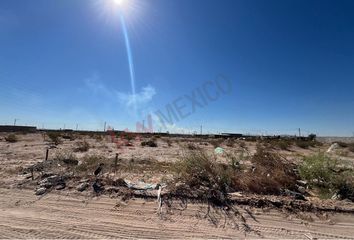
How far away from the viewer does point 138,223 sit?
16.7 feet

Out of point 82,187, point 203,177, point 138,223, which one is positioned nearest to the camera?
point 138,223

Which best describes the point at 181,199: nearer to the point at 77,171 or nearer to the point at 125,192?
the point at 125,192

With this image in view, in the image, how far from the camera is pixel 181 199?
6.27 meters

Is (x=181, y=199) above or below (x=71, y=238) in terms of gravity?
above

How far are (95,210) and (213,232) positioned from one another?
8.89 ft

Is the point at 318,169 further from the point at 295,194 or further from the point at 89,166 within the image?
the point at 89,166

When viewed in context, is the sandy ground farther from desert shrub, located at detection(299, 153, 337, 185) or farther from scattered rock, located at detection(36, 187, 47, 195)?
desert shrub, located at detection(299, 153, 337, 185)

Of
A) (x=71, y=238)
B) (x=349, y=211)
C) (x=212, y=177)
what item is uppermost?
(x=212, y=177)

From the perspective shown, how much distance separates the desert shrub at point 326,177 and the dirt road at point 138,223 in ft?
5.30

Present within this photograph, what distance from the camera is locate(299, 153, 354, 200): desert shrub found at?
6.79m

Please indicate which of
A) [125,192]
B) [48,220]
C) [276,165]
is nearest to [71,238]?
[48,220]

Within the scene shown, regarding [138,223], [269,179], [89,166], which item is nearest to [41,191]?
[89,166]

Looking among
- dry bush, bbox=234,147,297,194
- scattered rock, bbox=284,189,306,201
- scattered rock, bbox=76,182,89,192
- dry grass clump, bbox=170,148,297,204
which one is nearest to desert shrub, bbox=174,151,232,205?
dry grass clump, bbox=170,148,297,204

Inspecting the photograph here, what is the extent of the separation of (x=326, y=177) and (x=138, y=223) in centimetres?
→ 589
